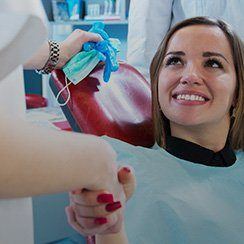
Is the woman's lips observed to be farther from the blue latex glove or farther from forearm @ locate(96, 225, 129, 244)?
forearm @ locate(96, 225, 129, 244)

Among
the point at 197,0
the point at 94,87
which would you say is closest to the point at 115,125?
the point at 94,87

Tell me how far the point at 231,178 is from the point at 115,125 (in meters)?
0.38

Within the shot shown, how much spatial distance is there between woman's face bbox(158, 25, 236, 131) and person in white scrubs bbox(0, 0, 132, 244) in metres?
0.60

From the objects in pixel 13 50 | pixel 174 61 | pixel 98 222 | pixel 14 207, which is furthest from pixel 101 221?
pixel 174 61

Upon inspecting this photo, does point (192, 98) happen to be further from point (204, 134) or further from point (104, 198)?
point (104, 198)

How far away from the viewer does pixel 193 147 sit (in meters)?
1.10

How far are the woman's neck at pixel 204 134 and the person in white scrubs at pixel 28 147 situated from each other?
646 millimetres

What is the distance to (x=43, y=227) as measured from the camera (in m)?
1.46

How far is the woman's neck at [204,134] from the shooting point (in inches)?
44.4

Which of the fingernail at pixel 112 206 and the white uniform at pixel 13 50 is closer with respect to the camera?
the white uniform at pixel 13 50

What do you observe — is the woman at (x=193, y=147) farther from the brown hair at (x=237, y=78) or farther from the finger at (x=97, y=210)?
the finger at (x=97, y=210)

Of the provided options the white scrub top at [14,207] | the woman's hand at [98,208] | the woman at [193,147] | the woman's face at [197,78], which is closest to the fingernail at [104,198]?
the woman's hand at [98,208]

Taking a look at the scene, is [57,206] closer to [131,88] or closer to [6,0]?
[131,88]

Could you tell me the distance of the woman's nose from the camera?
3.49 feet
